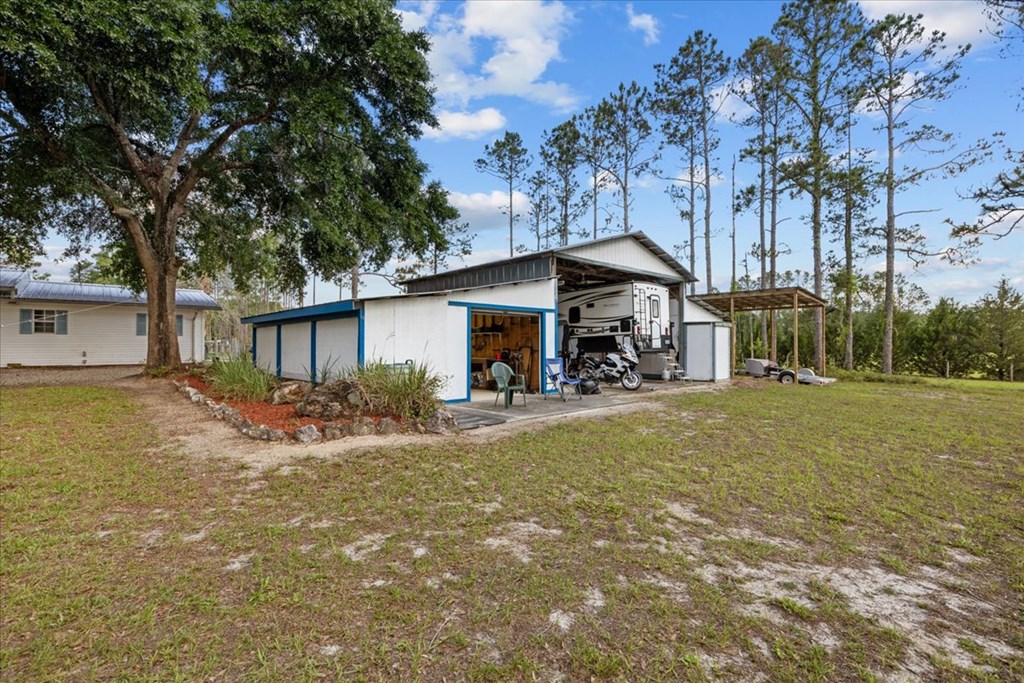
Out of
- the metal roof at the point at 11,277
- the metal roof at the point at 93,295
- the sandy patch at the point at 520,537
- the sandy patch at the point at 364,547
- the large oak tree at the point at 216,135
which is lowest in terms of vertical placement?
the sandy patch at the point at 520,537

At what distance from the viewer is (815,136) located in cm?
1830

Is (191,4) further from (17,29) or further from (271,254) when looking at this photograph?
(271,254)

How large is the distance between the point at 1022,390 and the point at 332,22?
2086cm

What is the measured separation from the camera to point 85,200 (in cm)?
1322

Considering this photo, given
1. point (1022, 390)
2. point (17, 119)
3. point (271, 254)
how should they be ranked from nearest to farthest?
1. point (17, 119)
2. point (1022, 390)
3. point (271, 254)

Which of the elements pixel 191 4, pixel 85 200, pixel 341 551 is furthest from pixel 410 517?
pixel 85 200

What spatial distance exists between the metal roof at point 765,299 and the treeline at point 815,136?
52.9 inches

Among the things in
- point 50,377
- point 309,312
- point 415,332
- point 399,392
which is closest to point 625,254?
point 415,332

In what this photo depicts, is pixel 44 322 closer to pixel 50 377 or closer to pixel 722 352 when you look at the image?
pixel 50 377

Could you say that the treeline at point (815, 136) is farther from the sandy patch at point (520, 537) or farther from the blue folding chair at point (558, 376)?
the sandy patch at point (520, 537)

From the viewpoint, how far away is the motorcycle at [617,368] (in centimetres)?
1253

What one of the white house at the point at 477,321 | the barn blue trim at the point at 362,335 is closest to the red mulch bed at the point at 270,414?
the barn blue trim at the point at 362,335

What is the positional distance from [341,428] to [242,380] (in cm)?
370

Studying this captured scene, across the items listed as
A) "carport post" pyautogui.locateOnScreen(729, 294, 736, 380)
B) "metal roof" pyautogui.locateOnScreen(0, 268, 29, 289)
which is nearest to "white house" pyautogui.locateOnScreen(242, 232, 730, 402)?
"carport post" pyautogui.locateOnScreen(729, 294, 736, 380)
